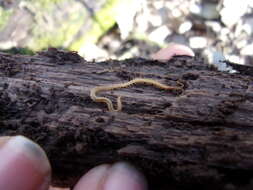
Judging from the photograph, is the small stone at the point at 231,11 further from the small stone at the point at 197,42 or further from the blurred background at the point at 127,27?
the small stone at the point at 197,42

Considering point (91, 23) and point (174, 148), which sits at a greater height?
point (91, 23)

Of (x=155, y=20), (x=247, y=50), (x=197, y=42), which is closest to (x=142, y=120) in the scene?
(x=197, y=42)

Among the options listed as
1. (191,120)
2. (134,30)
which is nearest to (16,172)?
(191,120)

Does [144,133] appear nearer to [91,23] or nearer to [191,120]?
[191,120]

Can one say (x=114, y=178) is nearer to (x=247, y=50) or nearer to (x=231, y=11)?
(x=247, y=50)

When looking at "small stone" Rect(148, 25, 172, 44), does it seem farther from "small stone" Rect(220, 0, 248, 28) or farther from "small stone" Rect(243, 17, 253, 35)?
"small stone" Rect(243, 17, 253, 35)

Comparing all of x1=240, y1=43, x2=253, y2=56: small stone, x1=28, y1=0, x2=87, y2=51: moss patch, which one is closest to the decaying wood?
x1=28, y1=0, x2=87, y2=51: moss patch

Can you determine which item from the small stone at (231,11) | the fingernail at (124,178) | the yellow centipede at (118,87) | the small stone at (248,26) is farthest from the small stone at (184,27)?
the fingernail at (124,178)

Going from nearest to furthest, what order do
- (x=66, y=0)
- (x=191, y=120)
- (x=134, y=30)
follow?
(x=191, y=120)
(x=66, y=0)
(x=134, y=30)
